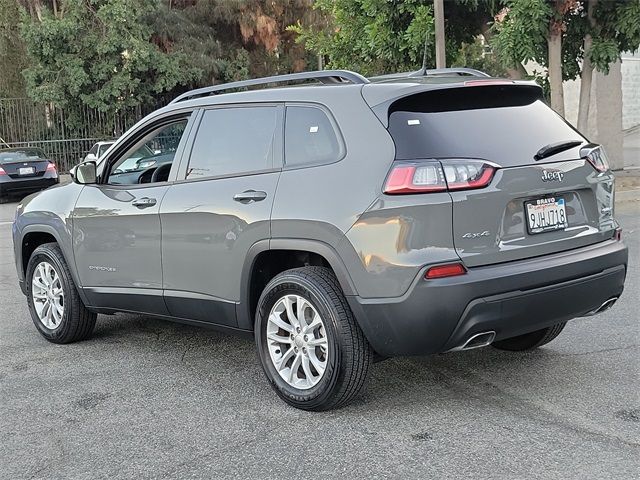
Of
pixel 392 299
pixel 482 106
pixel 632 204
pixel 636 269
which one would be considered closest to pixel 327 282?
pixel 392 299

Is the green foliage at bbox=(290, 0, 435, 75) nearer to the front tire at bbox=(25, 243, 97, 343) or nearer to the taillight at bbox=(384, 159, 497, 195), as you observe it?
the front tire at bbox=(25, 243, 97, 343)

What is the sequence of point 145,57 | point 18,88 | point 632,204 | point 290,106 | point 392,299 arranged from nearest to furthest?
point 392,299 → point 290,106 → point 632,204 → point 145,57 → point 18,88

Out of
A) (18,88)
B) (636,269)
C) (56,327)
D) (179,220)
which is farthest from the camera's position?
(18,88)

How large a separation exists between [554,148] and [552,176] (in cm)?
22

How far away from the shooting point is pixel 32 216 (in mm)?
6004

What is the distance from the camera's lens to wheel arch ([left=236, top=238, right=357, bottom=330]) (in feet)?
13.4

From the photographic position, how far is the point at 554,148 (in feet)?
13.8

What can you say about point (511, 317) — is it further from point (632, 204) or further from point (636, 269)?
point (632, 204)

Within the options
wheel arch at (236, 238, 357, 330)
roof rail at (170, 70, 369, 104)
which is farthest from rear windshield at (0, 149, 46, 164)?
wheel arch at (236, 238, 357, 330)

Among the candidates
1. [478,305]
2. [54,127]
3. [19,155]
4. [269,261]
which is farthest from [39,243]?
[54,127]

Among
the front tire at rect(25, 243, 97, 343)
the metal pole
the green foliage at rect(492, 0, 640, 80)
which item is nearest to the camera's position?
the front tire at rect(25, 243, 97, 343)

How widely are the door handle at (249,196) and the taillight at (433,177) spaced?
0.84 meters

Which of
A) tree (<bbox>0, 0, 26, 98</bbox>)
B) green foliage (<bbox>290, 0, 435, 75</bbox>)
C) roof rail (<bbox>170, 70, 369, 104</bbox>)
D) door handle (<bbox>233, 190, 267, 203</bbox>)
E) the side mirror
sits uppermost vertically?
tree (<bbox>0, 0, 26, 98</bbox>)

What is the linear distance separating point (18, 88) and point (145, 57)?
4985 millimetres
